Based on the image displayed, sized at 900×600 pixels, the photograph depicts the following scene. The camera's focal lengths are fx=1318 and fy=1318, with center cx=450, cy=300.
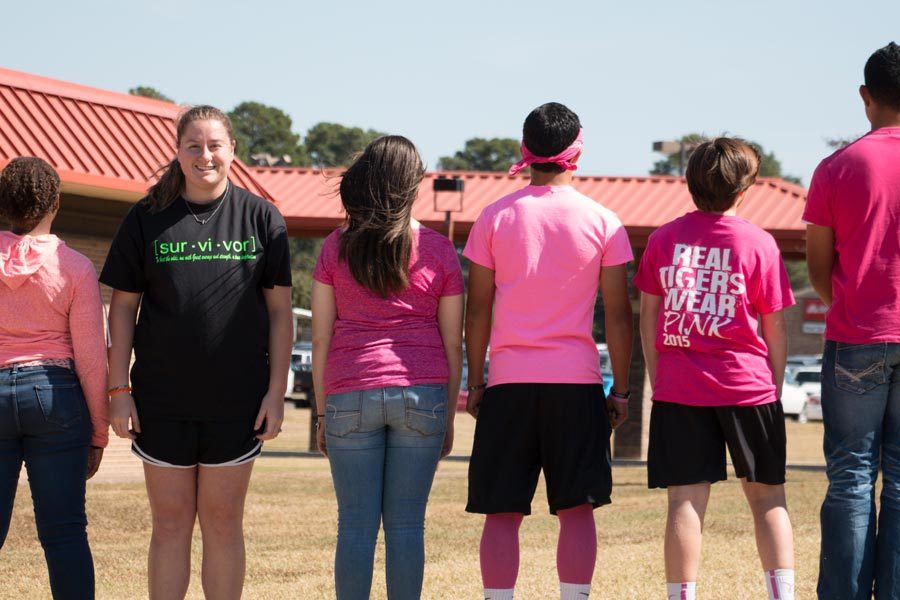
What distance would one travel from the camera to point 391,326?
5.00 m

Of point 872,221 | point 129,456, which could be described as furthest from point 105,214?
point 872,221

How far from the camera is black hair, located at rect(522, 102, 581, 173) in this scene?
5234 millimetres

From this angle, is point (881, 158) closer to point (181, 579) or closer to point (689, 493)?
point (689, 493)

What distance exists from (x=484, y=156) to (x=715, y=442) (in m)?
117

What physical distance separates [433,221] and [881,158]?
1547cm

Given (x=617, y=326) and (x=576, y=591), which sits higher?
(x=617, y=326)

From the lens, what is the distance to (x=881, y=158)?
16.1 ft

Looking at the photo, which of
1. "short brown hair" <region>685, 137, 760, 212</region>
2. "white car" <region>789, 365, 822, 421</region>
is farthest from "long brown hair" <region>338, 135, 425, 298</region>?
"white car" <region>789, 365, 822, 421</region>

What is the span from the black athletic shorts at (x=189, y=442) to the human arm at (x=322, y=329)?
0.30 meters

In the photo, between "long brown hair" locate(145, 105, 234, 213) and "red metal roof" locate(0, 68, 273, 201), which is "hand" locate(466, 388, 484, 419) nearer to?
"long brown hair" locate(145, 105, 234, 213)

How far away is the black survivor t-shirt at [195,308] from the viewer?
503cm

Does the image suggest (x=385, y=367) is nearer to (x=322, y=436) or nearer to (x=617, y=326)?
(x=322, y=436)

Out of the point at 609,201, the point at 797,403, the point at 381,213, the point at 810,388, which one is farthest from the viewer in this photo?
the point at 810,388

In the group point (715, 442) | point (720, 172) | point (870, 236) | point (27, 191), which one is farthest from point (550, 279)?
point (27, 191)
